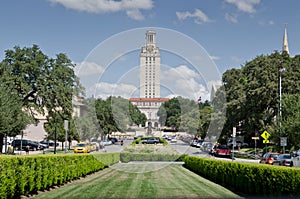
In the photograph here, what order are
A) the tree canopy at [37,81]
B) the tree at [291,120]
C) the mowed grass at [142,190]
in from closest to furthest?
the mowed grass at [142,190], the tree at [291,120], the tree canopy at [37,81]

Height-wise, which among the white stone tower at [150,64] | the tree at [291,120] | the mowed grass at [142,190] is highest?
the white stone tower at [150,64]

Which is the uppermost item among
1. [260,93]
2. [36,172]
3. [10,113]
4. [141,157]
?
[260,93]

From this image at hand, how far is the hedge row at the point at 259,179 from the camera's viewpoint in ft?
50.2

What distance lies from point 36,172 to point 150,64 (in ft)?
27.2

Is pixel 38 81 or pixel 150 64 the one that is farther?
pixel 38 81

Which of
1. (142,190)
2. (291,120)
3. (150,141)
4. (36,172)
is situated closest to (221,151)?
(291,120)

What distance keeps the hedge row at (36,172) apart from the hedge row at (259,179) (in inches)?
301

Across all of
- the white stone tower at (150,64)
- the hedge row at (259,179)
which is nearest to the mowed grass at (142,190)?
the hedge row at (259,179)

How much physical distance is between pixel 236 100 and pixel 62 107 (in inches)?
1085

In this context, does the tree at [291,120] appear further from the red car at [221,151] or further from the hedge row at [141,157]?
the hedge row at [141,157]

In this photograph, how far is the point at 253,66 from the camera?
68.2 meters

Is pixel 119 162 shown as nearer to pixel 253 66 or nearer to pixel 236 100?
pixel 236 100

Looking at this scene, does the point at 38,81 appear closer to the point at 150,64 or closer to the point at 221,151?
the point at 221,151

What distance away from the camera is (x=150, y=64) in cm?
2223
